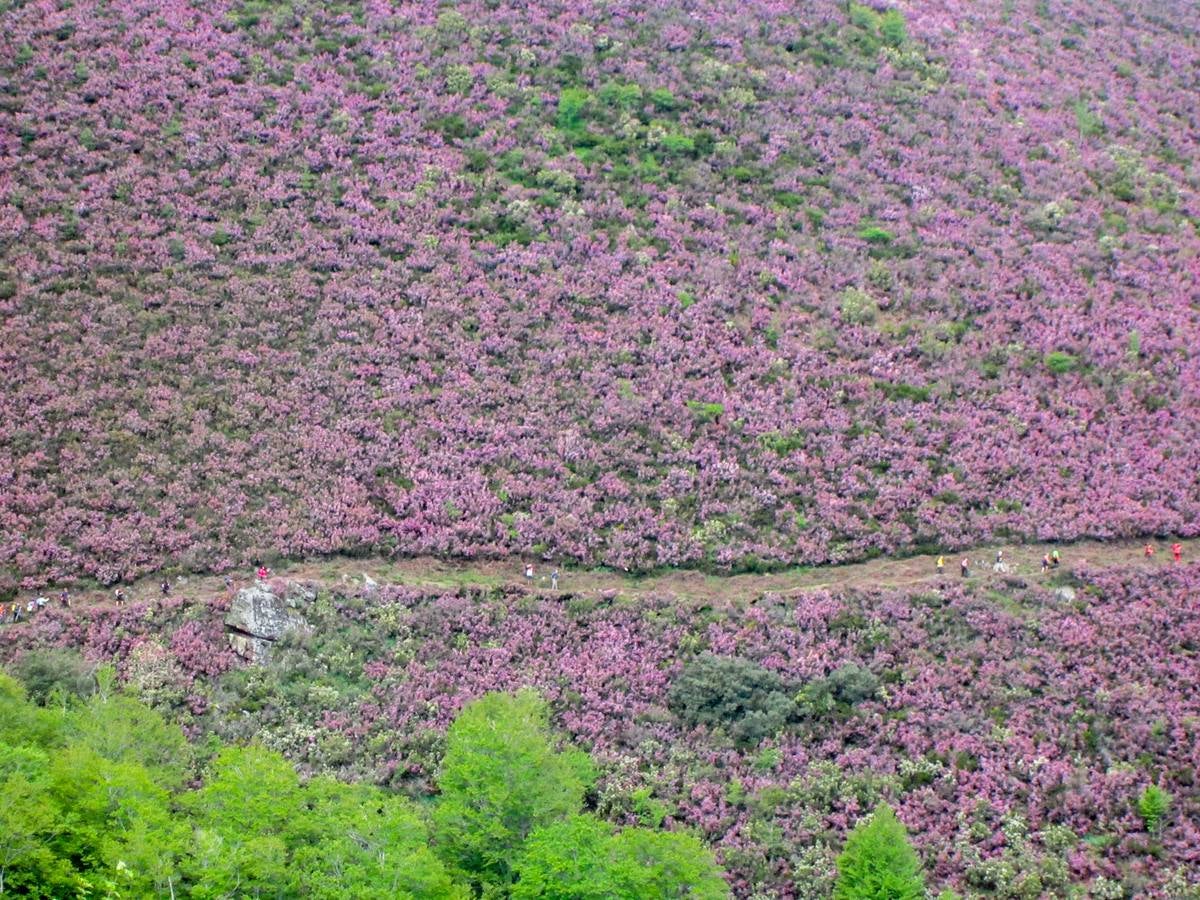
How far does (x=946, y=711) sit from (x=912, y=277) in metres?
19.7

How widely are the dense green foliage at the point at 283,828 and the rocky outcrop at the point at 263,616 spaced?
577 centimetres

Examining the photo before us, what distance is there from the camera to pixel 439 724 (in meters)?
33.1

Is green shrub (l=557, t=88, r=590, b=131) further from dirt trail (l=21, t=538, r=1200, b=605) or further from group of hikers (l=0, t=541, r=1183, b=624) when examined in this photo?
group of hikers (l=0, t=541, r=1183, b=624)

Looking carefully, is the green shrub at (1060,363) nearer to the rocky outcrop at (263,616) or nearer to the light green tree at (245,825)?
the rocky outcrop at (263,616)

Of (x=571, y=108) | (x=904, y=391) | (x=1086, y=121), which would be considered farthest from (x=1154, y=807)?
(x=1086, y=121)

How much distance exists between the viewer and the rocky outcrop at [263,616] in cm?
3462

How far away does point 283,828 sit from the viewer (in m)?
25.2

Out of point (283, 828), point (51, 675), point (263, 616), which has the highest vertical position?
point (283, 828)

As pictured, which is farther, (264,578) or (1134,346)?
(1134,346)

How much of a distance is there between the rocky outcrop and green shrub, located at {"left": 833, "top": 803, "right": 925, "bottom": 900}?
15849mm

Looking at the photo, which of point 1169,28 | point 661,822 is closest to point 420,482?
point 661,822

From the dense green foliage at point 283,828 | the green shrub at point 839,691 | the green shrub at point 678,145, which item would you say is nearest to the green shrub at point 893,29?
the green shrub at point 678,145

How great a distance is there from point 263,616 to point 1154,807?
2328cm

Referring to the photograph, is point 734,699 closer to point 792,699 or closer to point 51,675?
point 792,699
